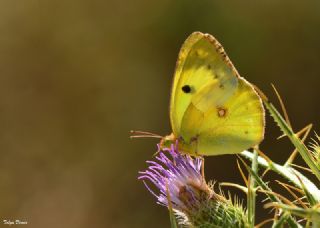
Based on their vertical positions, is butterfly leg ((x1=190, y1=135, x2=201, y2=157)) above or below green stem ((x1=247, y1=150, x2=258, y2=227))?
above

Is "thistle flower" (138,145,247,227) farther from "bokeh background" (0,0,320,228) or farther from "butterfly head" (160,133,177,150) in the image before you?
"bokeh background" (0,0,320,228)

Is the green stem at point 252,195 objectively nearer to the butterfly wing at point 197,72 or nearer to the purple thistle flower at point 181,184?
the purple thistle flower at point 181,184

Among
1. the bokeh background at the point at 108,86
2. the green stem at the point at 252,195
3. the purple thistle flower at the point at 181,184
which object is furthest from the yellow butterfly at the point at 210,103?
the bokeh background at the point at 108,86

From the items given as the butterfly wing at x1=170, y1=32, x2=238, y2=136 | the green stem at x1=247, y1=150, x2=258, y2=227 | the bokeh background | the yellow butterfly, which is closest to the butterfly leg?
the yellow butterfly

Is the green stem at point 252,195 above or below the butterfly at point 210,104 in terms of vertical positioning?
below

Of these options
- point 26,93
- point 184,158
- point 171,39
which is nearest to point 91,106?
point 26,93

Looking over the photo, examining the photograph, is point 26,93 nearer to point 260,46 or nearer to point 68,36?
point 68,36
